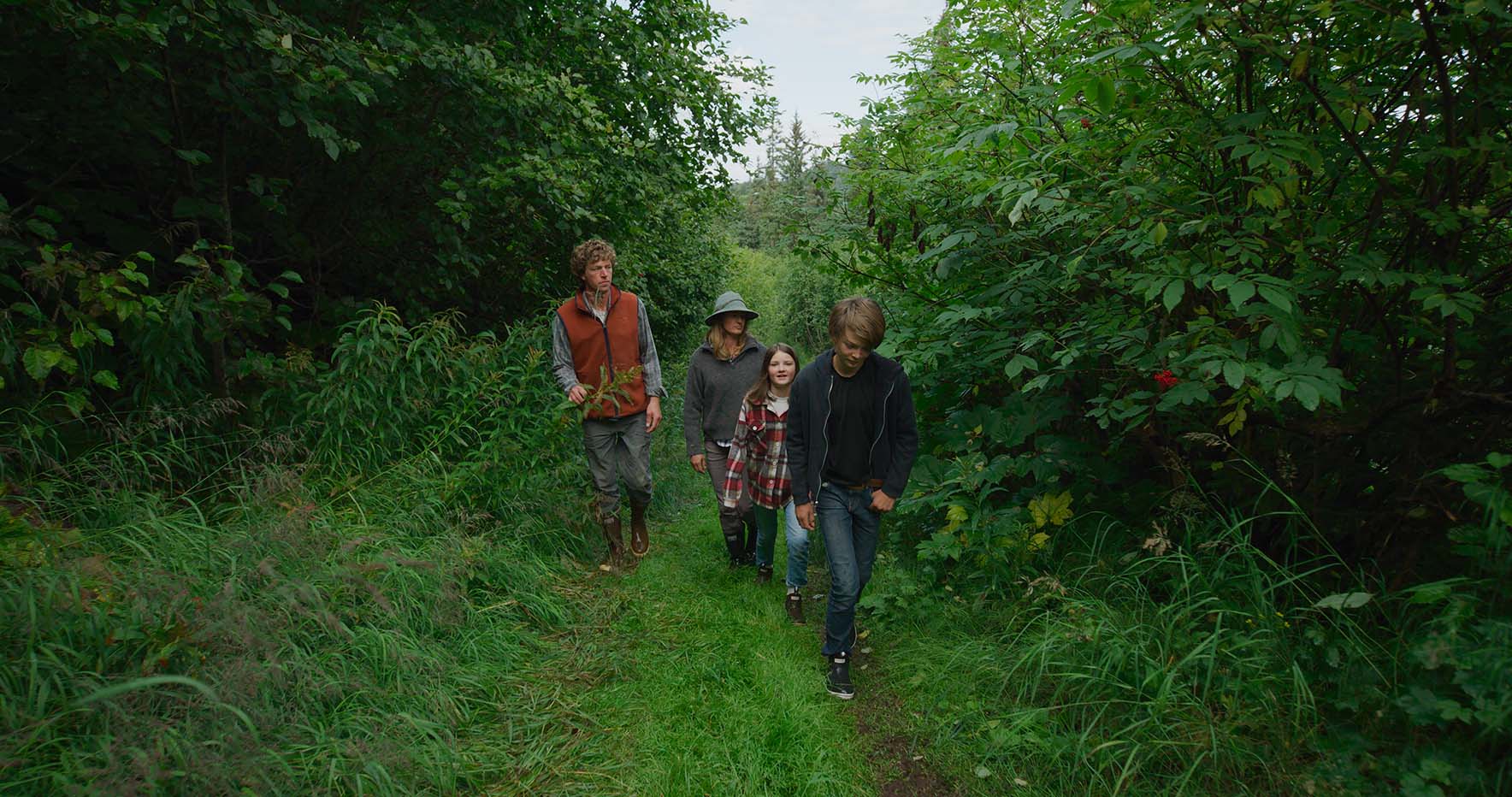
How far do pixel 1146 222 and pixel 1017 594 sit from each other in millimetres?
2046

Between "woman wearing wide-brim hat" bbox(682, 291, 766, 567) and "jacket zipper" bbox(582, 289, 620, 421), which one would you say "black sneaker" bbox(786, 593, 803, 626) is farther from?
"jacket zipper" bbox(582, 289, 620, 421)

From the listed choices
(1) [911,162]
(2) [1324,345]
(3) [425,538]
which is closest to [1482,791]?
(2) [1324,345]

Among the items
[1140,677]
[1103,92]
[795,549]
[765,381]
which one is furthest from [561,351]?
[1140,677]

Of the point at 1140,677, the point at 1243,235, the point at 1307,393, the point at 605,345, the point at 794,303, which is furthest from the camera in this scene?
the point at 794,303

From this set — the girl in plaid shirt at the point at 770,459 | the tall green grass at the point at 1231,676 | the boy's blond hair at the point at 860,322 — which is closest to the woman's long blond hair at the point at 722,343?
the girl in plaid shirt at the point at 770,459

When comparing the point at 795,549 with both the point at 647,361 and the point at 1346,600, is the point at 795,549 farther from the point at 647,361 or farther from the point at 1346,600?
the point at 1346,600

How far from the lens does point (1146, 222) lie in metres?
2.68

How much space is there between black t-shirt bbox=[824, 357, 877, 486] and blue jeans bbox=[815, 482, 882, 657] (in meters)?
0.11

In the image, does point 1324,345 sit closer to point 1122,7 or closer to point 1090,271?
point 1090,271

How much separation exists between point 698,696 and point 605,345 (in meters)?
2.39

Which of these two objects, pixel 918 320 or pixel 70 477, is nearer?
pixel 70 477

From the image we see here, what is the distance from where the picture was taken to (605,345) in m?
4.70

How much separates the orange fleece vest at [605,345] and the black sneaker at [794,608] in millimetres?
1672

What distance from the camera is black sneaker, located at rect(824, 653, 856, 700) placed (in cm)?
340
